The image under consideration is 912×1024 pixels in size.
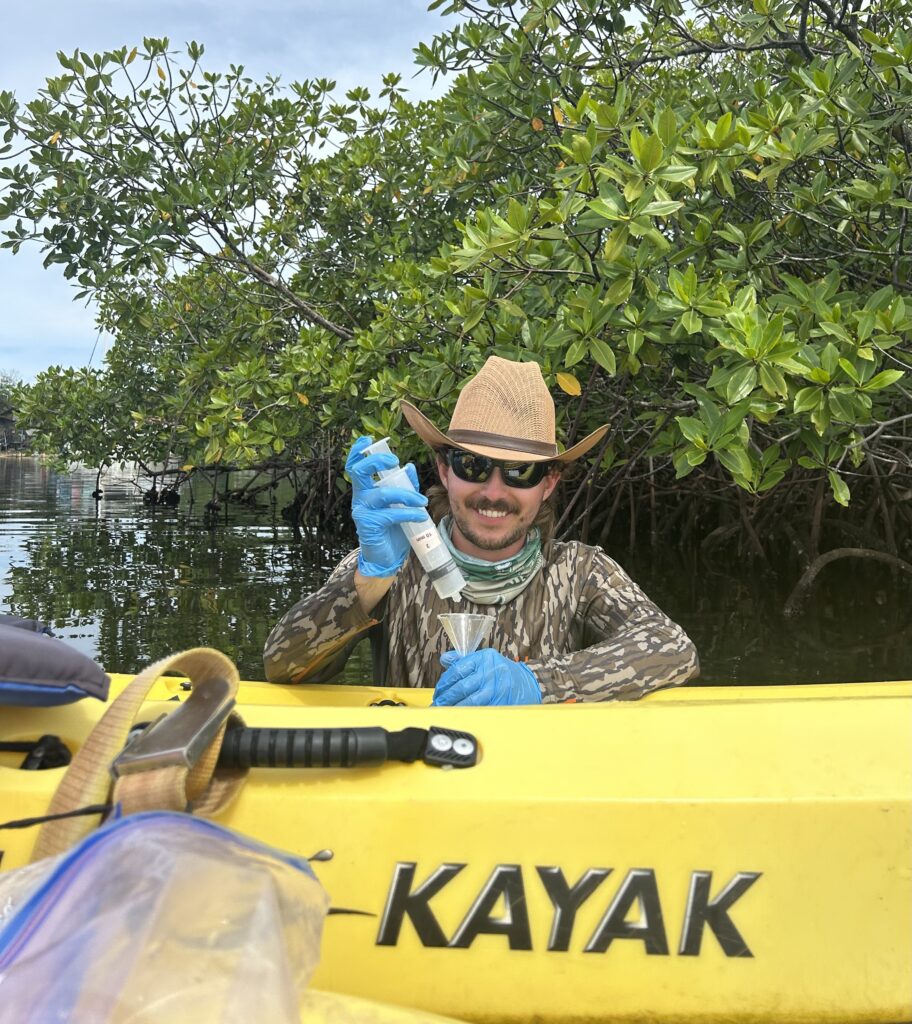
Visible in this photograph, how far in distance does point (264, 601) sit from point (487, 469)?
17.7ft

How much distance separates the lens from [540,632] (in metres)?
2.18

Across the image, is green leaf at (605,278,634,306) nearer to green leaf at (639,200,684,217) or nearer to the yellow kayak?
green leaf at (639,200,684,217)

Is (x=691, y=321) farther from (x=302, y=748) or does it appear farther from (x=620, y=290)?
(x=302, y=748)

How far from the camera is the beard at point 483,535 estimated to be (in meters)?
2.11

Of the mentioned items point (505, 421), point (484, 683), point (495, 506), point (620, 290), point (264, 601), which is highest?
point (620, 290)

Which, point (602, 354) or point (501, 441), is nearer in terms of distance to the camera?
point (501, 441)

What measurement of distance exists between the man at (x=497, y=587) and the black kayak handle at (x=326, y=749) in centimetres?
62

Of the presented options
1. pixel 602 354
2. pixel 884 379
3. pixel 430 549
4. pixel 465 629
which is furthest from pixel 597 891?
pixel 602 354

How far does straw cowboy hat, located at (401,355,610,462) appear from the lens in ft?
7.00

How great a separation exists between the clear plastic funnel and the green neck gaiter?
0.23 m

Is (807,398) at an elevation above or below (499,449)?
above

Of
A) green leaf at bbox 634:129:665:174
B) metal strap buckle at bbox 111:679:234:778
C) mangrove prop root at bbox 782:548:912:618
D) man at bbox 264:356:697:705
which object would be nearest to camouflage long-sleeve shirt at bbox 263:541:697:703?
man at bbox 264:356:697:705

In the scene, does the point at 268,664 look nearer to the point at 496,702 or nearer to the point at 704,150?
the point at 496,702

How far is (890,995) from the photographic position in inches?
46.1
